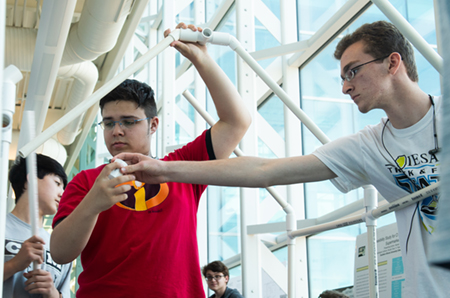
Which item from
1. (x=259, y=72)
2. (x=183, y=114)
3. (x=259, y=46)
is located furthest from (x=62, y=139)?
(x=259, y=72)

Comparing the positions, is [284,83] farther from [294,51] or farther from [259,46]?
[259,46]

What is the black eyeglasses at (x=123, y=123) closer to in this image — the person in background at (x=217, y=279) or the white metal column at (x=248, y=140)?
the white metal column at (x=248, y=140)

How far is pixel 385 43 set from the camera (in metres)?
1.31

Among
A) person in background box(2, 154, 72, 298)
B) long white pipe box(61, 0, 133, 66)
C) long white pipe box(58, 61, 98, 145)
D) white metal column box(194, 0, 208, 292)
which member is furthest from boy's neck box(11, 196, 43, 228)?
long white pipe box(58, 61, 98, 145)

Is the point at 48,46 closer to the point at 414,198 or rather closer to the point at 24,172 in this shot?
the point at 24,172

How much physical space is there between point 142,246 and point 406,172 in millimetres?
697

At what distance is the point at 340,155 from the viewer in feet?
4.13

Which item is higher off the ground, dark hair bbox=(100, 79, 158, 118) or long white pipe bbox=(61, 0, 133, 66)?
long white pipe bbox=(61, 0, 133, 66)

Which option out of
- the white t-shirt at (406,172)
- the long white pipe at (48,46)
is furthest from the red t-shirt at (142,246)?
the long white pipe at (48,46)

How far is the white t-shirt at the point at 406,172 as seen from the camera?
1.08 m

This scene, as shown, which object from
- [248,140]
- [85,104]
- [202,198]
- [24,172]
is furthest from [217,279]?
[85,104]

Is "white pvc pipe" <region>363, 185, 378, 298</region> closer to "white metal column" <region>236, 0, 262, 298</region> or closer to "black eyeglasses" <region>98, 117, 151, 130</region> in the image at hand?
"black eyeglasses" <region>98, 117, 151, 130</region>

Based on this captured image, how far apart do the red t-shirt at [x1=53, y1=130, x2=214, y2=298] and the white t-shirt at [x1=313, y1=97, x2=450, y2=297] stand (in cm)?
43

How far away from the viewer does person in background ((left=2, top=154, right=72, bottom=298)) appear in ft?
5.10
